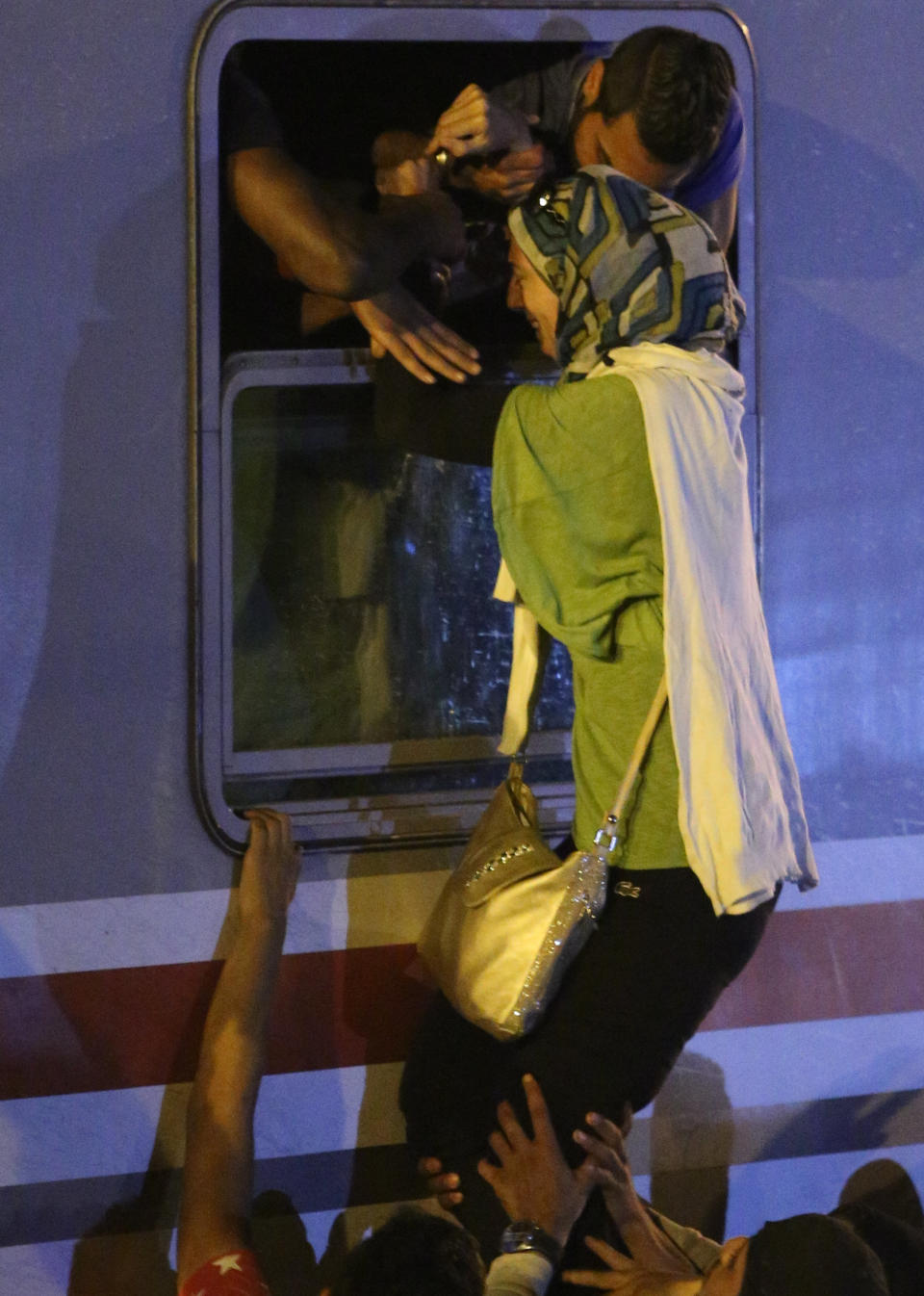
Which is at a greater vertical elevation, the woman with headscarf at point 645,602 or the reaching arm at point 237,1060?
the woman with headscarf at point 645,602

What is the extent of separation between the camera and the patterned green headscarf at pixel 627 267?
1.73 metres

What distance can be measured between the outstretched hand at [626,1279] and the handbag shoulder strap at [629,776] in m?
0.71

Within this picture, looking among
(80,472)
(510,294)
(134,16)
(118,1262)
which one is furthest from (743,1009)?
(134,16)

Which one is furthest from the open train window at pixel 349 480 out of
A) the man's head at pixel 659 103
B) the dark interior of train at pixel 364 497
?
the man's head at pixel 659 103

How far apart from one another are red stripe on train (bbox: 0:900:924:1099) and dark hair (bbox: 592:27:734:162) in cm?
134

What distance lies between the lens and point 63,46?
73.0 inches

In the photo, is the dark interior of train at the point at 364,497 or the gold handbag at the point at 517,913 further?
the dark interior of train at the point at 364,497

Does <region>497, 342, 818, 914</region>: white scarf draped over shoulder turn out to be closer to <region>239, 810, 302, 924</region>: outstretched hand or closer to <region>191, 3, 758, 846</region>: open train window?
<region>191, 3, 758, 846</region>: open train window

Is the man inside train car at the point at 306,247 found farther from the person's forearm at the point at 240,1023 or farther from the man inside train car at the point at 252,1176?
the person's forearm at the point at 240,1023

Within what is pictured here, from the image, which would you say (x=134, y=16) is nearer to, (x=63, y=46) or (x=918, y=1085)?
(x=63, y=46)

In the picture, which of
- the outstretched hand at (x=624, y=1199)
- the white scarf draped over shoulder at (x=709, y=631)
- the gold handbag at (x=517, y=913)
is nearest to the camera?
the white scarf draped over shoulder at (x=709, y=631)

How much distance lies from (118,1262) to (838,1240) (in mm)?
1148

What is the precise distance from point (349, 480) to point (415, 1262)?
1182 millimetres

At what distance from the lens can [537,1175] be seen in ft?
6.26
